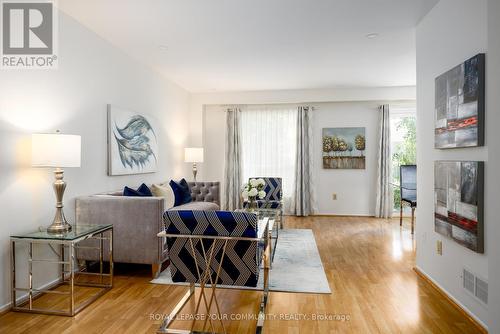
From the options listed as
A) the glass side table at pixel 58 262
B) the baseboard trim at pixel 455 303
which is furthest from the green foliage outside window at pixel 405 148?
the glass side table at pixel 58 262

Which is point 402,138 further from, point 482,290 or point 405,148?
point 482,290

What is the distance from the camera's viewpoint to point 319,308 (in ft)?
8.34

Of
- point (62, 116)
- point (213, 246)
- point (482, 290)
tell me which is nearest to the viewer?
point (213, 246)

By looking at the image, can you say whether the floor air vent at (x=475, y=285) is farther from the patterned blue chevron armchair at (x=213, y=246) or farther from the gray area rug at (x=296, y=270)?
the patterned blue chevron armchair at (x=213, y=246)

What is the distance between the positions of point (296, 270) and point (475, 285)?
1.60 m

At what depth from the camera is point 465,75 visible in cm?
236

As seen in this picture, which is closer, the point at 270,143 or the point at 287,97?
the point at 287,97

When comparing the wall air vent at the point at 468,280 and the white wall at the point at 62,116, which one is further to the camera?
the white wall at the point at 62,116

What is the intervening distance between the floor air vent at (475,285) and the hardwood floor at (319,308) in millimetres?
217

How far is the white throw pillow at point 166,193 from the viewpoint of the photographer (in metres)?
4.28

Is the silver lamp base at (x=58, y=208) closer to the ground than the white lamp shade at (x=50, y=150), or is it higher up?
closer to the ground

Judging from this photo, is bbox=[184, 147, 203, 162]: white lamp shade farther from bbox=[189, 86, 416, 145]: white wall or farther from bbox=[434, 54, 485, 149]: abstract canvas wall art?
bbox=[434, 54, 485, 149]: abstract canvas wall art

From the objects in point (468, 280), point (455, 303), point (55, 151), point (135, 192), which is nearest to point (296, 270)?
point (455, 303)

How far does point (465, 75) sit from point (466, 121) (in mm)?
347
